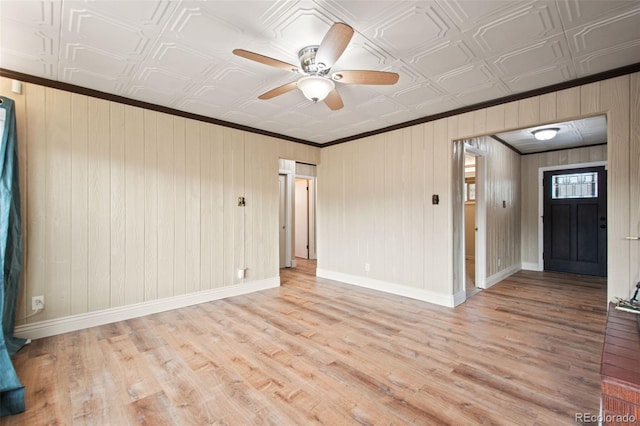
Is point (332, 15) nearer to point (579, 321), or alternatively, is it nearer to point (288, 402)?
point (288, 402)

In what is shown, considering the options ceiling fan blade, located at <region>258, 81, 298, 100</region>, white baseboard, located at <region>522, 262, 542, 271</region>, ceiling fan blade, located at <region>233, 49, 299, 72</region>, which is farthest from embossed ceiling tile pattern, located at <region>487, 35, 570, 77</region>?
white baseboard, located at <region>522, 262, 542, 271</region>

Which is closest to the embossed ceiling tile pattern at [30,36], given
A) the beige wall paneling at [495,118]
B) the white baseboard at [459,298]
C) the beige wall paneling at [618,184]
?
the beige wall paneling at [495,118]

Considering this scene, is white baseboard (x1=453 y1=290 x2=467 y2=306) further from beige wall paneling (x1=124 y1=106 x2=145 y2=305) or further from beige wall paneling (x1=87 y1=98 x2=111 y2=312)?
beige wall paneling (x1=87 y1=98 x2=111 y2=312)

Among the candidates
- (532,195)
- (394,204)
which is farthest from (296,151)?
(532,195)

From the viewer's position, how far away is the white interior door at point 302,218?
7.71 metres

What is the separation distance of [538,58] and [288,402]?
130 inches

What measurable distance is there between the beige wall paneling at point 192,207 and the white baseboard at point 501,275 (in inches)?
177

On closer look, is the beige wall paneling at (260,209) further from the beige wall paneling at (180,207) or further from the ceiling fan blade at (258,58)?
the ceiling fan blade at (258,58)

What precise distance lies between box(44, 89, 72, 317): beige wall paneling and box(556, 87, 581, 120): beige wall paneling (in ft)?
16.5

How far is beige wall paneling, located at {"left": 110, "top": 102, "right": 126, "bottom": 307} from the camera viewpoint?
10.5ft

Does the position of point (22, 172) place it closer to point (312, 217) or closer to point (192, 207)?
point (192, 207)

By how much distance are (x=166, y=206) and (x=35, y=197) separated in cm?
117

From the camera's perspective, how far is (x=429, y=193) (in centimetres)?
396

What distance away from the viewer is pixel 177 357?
2.41m
